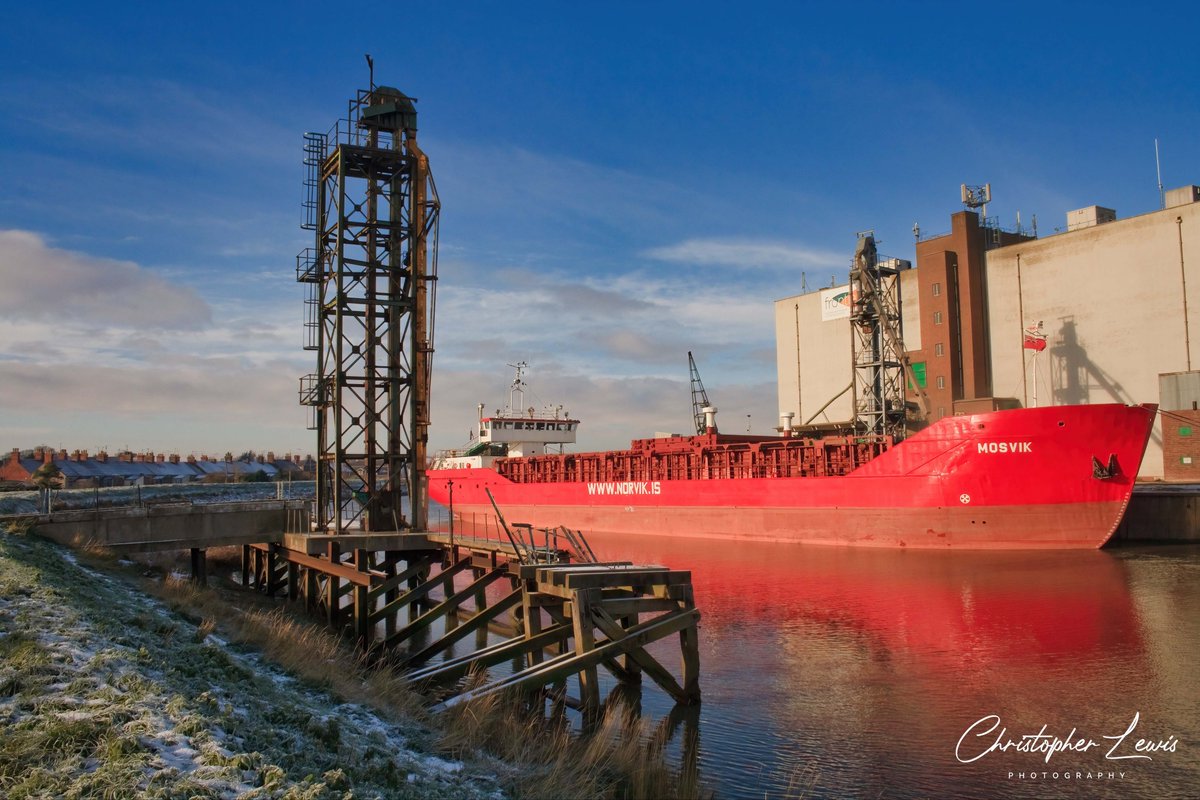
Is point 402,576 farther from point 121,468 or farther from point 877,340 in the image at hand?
point 121,468

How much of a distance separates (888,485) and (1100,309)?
19412 mm

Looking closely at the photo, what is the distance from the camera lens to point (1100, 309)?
1538 inches

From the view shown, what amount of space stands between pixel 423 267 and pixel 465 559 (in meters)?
6.92

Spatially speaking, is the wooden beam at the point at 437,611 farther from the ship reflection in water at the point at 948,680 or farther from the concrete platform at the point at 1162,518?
the concrete platform at the point at 1162,518

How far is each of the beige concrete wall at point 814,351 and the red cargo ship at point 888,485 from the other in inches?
535

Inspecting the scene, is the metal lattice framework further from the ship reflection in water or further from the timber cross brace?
the timber cross brace

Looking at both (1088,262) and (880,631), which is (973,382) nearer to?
(1088,262)

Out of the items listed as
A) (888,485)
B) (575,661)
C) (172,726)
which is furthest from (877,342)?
(172,726)

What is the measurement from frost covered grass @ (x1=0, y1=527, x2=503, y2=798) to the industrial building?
1268 inches

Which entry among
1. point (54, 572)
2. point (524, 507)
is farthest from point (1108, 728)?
point (524, 507)

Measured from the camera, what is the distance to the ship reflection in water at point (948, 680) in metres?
8.46

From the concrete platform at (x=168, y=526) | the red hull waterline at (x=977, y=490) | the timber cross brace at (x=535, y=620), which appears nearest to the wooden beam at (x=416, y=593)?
the timber cross brace at (x=535, y=620)

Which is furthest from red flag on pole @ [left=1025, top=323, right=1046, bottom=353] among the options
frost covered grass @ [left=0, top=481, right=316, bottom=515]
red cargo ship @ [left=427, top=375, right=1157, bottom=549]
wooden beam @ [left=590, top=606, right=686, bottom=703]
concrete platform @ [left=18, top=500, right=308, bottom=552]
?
wooden beam @ [left=590, top=606, right=686, bottom=703]

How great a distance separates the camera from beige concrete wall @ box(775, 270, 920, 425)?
157 feet
